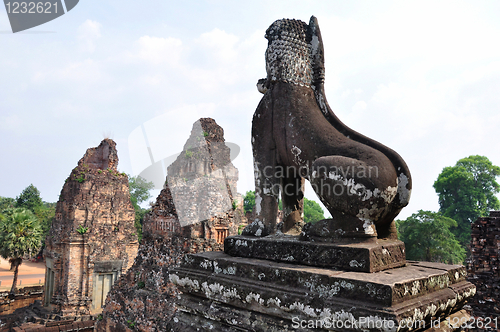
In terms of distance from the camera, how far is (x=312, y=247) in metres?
2.17

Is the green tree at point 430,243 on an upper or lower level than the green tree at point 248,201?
lower

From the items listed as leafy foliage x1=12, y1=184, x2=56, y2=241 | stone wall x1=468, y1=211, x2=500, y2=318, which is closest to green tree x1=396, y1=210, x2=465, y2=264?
stone wall x1=468, y1=211, x2=500, y2=318

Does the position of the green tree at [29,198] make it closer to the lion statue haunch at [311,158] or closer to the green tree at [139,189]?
the green tree at [139,189]

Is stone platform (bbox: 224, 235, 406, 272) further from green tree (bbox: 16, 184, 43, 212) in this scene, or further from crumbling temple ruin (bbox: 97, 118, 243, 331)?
green tree (bbox: 16, 184, 43, 212)

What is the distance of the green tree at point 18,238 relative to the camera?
1820cm

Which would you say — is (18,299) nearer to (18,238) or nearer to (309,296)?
(18,238)

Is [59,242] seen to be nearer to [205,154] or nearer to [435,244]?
[205,154]

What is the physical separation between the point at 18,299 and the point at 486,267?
21.1m

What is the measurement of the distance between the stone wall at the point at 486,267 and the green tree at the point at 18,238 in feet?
68.3

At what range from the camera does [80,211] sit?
51.1 ft

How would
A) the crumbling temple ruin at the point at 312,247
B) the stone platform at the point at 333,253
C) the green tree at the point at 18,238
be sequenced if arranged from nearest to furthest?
the crumbling temple ruin at the point at 312,247 → the stone platform at the point at 333,253 → the green tree at the point at 18,238

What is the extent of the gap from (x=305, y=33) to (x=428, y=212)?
19009 mm

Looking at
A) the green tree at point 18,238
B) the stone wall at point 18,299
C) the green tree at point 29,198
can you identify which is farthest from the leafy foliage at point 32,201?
the stone wall at point 18,299

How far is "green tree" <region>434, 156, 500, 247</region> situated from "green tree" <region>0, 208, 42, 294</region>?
3078 cm
